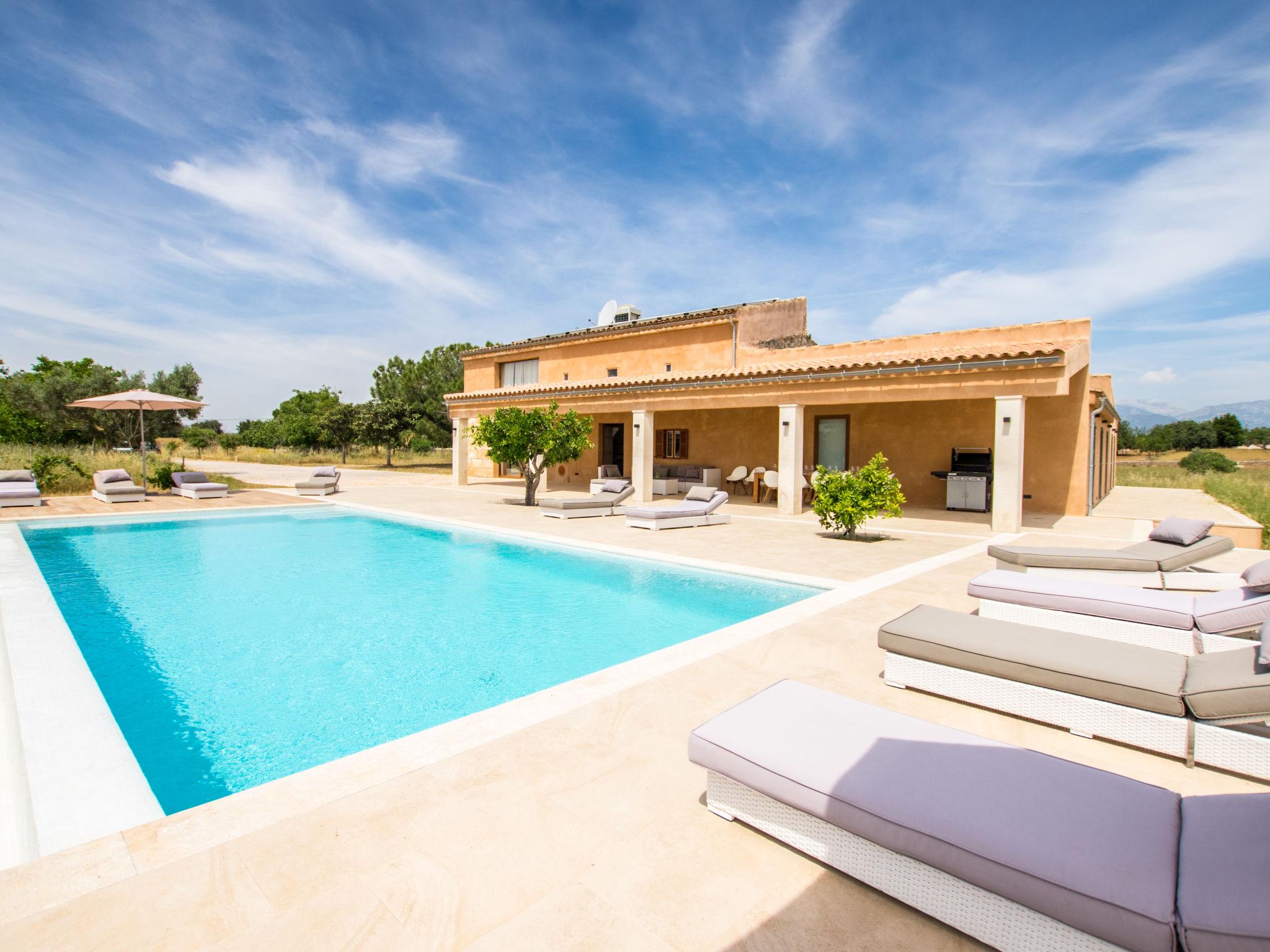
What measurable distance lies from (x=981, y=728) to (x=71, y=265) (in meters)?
28.6

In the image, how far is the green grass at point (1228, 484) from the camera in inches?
590

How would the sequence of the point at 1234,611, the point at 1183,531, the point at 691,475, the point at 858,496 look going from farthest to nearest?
the point at 691,475 < the point at 858,496 < the point at 1183,531 < the point at 1234,611

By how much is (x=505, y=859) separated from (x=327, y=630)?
5049mm

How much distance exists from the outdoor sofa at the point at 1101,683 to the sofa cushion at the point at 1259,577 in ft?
1.66

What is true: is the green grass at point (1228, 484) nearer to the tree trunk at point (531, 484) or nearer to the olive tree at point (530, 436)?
the olive tree at point (530, 436)

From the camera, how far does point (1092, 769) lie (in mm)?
2365

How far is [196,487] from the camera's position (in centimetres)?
1702

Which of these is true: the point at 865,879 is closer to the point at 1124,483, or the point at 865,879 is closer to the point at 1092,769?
the point at 1092,769

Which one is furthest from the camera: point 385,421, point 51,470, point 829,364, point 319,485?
point 385,421

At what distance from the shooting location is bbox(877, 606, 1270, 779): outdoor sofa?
10.2 feet

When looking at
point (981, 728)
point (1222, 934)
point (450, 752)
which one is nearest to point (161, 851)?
point (450, 752)

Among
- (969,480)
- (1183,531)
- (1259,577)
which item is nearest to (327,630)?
(1259,577)

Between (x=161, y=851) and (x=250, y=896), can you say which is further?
(x=161, y=851)

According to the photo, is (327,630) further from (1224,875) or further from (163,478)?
(163,478)
